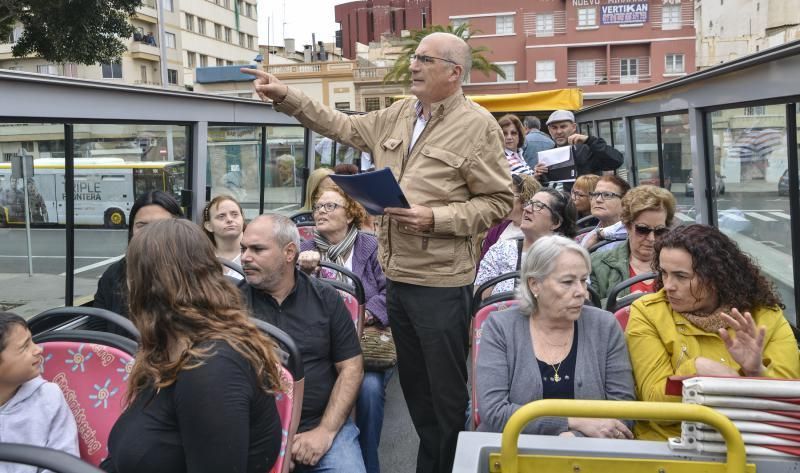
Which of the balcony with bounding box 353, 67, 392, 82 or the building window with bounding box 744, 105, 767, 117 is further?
the balcony with bounding box 353, 67, 392, 82

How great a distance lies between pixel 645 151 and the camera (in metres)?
7.75

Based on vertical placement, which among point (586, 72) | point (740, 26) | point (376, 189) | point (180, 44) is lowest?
point (376, 189)

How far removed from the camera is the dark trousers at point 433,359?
3.20 meters

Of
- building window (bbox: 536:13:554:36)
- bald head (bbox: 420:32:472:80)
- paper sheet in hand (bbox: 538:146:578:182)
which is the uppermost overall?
building window (bbox: 536:13:554:36)

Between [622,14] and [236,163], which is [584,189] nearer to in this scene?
[236,163]

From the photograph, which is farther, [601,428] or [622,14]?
[622,14]

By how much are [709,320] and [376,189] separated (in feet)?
4.31

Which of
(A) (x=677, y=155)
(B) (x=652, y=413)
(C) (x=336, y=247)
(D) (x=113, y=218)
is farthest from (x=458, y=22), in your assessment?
(B) (x=652, y=413)

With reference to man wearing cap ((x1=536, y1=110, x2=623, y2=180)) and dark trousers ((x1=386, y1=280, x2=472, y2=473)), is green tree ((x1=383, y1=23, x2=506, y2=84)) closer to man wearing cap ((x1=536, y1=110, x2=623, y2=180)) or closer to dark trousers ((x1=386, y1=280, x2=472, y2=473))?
man wearing cap ((x1=536, y1=110, x2=623, y2=180))

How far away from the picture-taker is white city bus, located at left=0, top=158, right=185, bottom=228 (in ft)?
12.0

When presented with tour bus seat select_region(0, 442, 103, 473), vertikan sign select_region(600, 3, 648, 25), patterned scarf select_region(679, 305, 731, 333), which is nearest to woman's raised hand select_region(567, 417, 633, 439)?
patterned scarf select_region(679, 305, 731, 333)

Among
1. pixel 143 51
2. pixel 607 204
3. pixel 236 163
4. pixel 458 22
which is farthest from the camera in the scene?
pixel 143 51

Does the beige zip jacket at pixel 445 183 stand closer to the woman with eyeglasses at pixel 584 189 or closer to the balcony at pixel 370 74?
the woman with eyeglasses at pixel 584 189

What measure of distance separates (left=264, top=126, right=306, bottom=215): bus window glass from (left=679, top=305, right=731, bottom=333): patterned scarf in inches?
182
